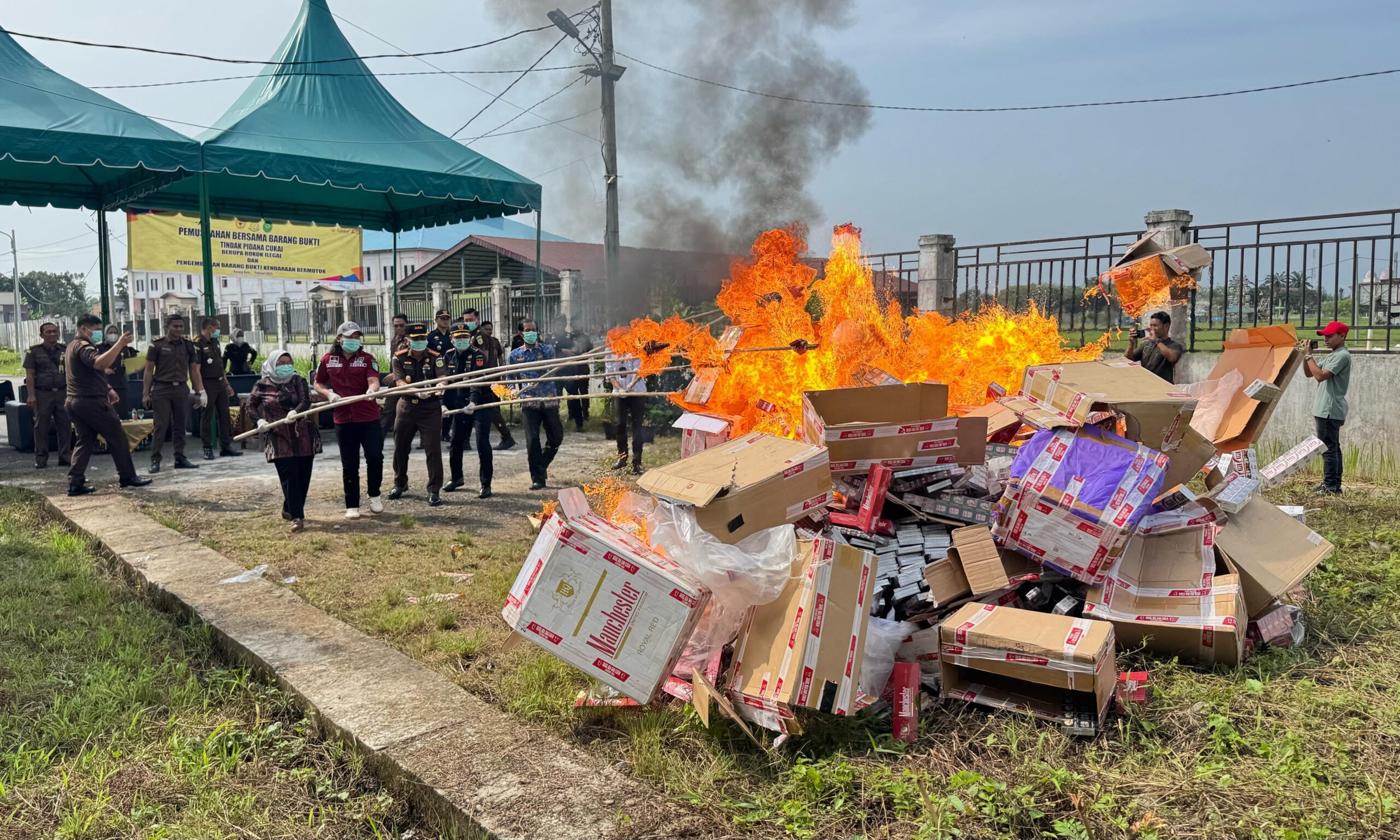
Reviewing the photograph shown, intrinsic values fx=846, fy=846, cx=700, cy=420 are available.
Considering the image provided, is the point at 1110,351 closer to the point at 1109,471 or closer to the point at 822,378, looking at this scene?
the point at 822,378

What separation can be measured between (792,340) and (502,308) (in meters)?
14.5

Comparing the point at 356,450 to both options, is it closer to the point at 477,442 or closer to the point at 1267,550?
the point at 477,442

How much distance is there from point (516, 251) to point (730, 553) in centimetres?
2532

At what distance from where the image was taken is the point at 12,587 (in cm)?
531

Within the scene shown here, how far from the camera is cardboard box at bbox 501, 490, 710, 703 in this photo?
3236 millimetres

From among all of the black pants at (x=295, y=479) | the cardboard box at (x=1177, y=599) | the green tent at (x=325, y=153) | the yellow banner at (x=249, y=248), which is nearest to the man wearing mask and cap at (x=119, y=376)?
the green tent at (x=325, y=153)

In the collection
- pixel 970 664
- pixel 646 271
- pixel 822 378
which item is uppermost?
pixel 646 271

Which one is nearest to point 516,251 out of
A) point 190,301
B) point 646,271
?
point 646,271

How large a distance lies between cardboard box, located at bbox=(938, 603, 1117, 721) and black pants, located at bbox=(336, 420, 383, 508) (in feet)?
18.6

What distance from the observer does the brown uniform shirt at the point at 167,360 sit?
989 centimetres

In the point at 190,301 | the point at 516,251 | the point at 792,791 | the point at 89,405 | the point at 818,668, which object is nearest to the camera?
the point at 792,791

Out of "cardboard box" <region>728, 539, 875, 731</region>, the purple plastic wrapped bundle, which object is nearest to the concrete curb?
"cardboard box" <region>728, 539, 875, 731</region>

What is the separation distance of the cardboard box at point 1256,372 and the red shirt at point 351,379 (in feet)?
21.5

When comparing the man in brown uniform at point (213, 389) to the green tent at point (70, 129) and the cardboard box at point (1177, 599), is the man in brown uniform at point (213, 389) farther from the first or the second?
the cardboard box at point (1177, 599)
